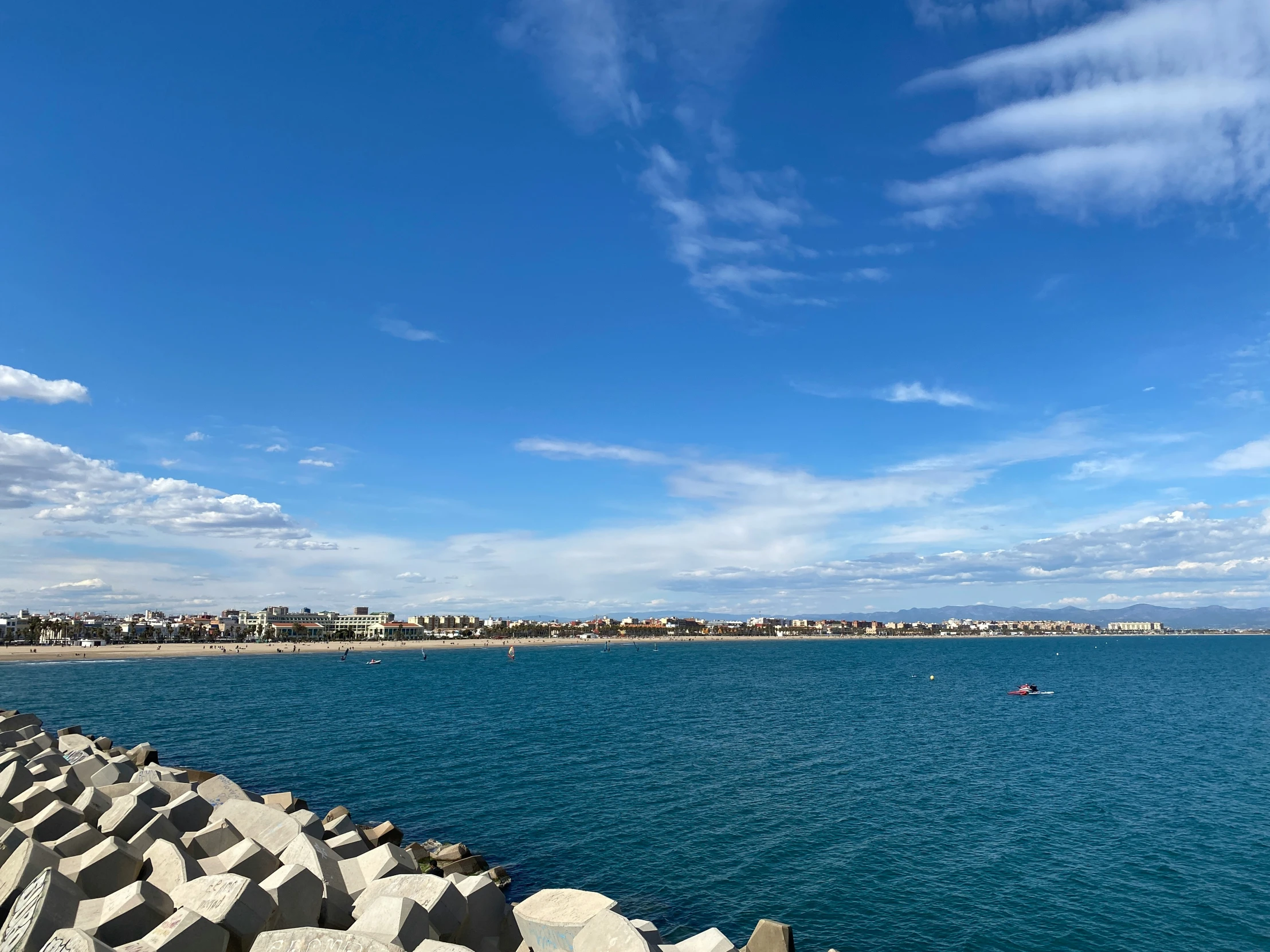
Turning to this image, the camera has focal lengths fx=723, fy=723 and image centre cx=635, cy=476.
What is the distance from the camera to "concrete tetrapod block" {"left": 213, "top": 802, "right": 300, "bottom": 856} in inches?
758

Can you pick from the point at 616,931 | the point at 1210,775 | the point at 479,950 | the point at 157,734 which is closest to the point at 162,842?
the point at 479,950

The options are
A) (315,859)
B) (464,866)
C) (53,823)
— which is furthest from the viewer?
(464,866)

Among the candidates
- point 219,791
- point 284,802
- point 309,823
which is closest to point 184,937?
point 309,823

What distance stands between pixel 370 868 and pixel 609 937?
750 centimetres

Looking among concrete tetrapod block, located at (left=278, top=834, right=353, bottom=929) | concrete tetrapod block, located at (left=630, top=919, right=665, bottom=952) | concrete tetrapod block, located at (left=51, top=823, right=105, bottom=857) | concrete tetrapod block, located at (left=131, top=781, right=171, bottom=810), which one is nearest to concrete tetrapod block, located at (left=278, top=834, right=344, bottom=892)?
concrete tetrapod block, located at (left=278, top=834, right=353, bottom=929)

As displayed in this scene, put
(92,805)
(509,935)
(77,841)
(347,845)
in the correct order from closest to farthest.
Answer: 1. (509,935)
2. (77,841)
3. (347,845)
4. (92,805)

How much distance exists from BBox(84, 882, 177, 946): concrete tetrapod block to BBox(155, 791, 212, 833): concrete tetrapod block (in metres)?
8.45

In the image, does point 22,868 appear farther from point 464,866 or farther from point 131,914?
point 464,866

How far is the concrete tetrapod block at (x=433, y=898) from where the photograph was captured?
13969mm

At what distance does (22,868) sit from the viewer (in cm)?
1420

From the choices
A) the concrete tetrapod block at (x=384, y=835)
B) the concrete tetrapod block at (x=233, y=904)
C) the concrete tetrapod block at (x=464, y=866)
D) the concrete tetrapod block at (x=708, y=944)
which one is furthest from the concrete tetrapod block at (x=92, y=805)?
the concrete tetrapod block at (x=708, y=944)

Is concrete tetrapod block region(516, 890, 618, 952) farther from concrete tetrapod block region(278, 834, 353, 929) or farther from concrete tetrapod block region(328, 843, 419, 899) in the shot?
concrete tetrapod block region(278, 834, 353, 929)

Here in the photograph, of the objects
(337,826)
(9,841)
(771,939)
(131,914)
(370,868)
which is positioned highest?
(131,914)

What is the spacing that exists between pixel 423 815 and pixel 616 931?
2074 centimetres
